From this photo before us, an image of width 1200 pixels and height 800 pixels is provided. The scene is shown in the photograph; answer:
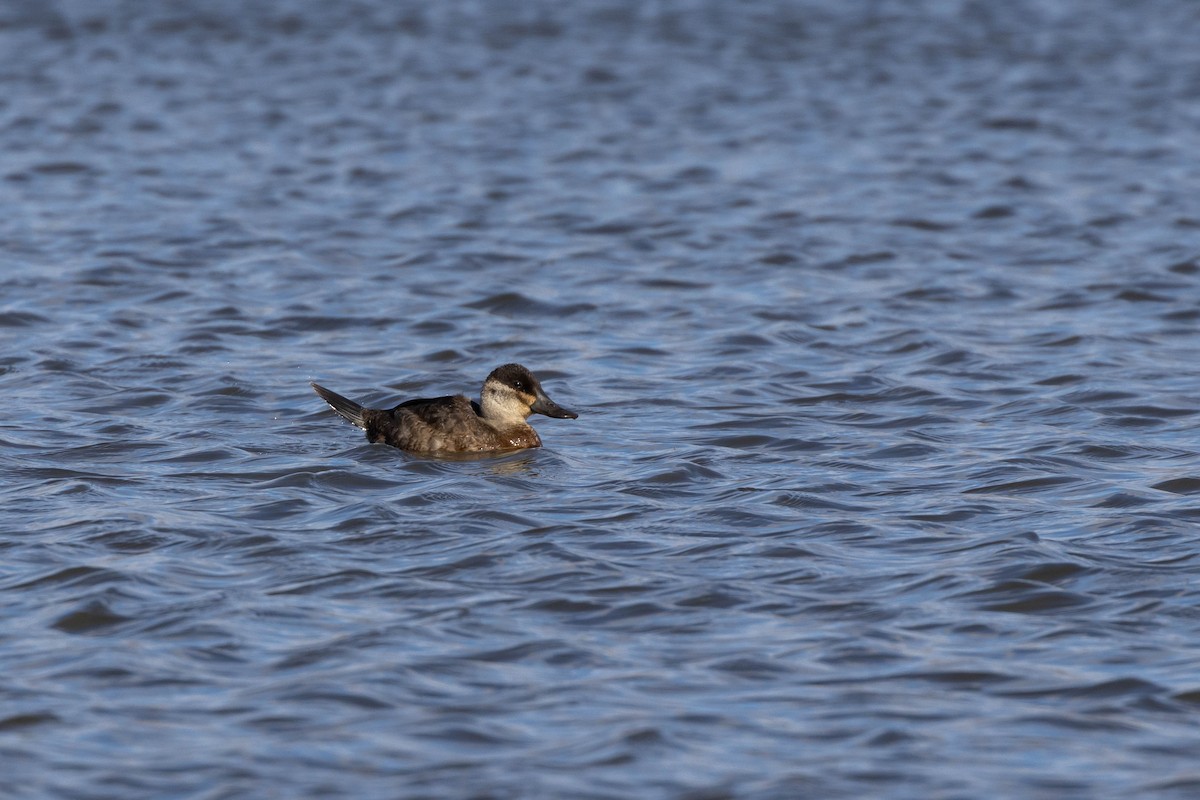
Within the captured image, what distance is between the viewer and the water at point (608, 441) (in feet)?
22.4

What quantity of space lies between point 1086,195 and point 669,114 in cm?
652

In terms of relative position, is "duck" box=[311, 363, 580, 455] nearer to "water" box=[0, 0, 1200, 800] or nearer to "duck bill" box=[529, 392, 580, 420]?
"duck bill" box=[529, 392, 580, 420]

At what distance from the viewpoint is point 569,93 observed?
25.2 m

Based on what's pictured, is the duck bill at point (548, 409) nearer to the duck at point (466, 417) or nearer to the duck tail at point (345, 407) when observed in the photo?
the duck at point (466, 417)

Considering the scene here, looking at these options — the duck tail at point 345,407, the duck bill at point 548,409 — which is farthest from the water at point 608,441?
the duck bill at point 548,409

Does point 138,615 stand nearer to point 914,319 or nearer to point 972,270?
point 914,319

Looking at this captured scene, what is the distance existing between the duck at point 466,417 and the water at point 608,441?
210 mm

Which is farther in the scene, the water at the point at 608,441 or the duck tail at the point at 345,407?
the duck tail at the point at 345,407

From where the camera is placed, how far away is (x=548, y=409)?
1113cm

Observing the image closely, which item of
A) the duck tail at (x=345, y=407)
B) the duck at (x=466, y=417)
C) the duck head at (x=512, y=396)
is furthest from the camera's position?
the duck tail at (x=345, y=407)

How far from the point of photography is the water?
6840 millimetres

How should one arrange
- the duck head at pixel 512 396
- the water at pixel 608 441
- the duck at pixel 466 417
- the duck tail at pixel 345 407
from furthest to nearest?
the duck tail at pixel 345 407
the duck head at pixel 512 396
the duck at pixel 466 417
the water at pixel 608 441

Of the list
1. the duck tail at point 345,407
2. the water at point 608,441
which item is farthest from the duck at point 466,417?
the water at point 608,441

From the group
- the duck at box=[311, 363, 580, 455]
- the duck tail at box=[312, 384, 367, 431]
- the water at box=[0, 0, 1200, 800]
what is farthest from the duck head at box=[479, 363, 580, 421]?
the duck tail at box=[312, 384, 367, 431]
